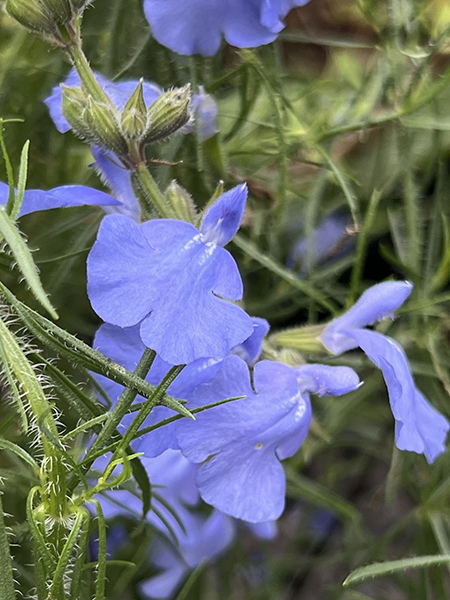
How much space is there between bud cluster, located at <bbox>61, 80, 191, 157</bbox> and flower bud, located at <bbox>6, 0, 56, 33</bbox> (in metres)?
0.03

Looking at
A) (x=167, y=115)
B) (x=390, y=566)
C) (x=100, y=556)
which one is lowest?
(x=390, y=566)

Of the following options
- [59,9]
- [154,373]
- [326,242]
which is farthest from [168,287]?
[326,242]

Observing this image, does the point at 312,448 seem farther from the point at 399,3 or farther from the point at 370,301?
the point at 399,3

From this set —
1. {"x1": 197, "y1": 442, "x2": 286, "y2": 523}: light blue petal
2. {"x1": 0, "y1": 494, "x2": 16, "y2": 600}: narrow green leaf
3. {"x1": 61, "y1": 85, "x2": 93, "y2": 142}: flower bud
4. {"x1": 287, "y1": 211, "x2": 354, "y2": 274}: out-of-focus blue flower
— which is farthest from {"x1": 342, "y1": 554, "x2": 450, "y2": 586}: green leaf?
{"x1": 287, "y1": 211, "x2": 354, "y2": 274}: out-of-focus blue flower

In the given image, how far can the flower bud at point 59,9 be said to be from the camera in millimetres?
340

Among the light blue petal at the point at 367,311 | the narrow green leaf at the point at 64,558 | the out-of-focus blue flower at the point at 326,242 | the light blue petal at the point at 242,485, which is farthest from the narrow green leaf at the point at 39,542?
the out-of-focus blue flower at the point at 326,242

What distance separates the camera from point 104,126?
347 mm

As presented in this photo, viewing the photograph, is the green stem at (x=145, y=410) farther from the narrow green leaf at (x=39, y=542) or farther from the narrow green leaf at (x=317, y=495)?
the narrow green leaf at (x=317, y=495)

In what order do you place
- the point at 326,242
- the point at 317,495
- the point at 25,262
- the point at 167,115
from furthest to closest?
1. the point at 326,242
2. the point at 317,495
3. the point at 167,115
4. the point at 25,262

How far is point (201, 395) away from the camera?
1.17 feet

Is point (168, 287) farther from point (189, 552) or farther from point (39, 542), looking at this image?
point (189, 552)

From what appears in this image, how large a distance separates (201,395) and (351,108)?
422 mm

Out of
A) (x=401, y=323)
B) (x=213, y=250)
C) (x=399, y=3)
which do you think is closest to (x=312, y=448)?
(x=401, y=323)

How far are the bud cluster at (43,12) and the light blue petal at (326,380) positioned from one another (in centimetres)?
25
